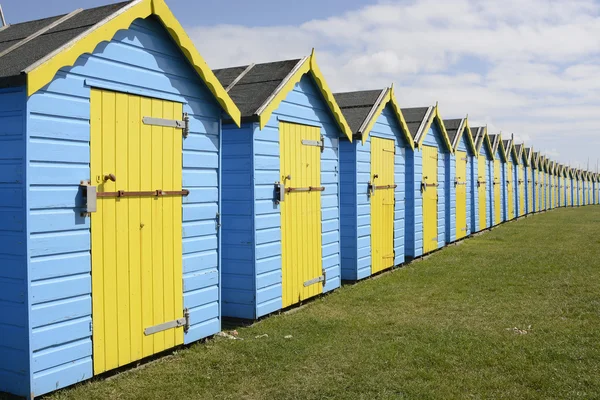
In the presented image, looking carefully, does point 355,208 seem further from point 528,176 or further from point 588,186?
point 588,186

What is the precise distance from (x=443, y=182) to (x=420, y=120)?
291 centimetres

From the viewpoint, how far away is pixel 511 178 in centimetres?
3031

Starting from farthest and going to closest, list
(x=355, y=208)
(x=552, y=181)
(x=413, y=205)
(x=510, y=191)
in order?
1. (x=552, y=181)
2. (x=510, y=191)
3. (x=413, y=205)
4. (x=355, y=208)

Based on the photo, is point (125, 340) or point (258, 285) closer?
point (125, 340)

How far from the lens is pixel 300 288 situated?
9875mm

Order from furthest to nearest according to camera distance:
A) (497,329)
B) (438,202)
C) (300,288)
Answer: (438,202), (300,288), (497,329)

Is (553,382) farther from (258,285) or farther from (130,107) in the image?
(130,107)

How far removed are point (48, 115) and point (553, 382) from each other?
557 cm

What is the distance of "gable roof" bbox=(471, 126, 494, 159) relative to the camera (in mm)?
23245

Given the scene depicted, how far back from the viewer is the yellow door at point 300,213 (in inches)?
370

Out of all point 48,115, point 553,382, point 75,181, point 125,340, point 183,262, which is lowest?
point 553,382

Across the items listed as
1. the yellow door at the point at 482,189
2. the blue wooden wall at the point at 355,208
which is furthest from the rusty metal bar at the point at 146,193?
the yellow door at the point at 482,189

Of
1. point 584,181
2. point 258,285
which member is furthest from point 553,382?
point 584,181

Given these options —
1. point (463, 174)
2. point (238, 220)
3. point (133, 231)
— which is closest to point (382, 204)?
point (238, 220)
